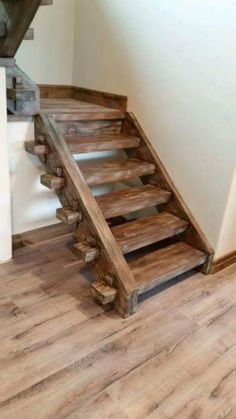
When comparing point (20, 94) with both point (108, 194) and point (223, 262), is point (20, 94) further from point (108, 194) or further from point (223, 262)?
point (223, 262)

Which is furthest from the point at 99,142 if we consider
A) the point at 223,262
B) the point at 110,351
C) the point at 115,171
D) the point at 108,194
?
the point at 110,351

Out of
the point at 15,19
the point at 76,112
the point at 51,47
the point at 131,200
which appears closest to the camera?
the point at 15,19

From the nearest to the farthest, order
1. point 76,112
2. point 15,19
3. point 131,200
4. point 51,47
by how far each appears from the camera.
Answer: point 15,19 < point 131,200 < point 76,112 < point 51,47

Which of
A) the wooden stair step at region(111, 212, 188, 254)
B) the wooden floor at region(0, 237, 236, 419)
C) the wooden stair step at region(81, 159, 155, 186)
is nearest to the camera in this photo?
the wooden floor at region(0, 237, 236, 419)

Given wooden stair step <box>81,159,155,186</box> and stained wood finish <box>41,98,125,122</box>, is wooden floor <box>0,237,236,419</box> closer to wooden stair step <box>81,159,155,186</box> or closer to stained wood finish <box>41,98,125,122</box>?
wooden stair step <box>81,159,155,186</box>

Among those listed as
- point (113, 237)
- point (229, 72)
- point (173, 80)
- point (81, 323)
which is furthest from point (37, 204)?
point (229, 72)

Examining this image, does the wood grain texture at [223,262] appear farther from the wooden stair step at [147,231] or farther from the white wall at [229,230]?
the wooden stair step at [147,231]

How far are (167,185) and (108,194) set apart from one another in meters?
0.43

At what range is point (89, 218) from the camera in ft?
6.44

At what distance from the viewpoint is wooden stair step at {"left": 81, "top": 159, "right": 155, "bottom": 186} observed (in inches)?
88.3

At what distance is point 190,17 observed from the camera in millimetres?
2135

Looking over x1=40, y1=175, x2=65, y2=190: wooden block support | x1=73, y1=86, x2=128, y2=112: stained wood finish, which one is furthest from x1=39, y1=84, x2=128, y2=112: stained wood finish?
x1=40, y1=175, x2=65, y2=190: wooden block support

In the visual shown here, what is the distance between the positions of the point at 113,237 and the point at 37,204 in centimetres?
87

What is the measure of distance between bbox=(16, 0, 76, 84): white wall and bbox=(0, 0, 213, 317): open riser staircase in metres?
0.43
